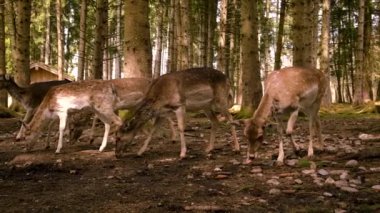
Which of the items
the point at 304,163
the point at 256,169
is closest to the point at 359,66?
the point at 304,163

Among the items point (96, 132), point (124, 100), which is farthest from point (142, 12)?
point (96, 132)

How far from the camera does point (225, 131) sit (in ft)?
45.7

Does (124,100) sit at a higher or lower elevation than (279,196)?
higher

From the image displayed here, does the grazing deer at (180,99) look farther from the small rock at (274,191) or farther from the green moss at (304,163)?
the small rock at (274,191)

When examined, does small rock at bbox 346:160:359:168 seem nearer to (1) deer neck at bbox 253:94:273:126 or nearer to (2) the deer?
(2) the deer

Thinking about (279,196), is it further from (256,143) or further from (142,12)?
(142,12)

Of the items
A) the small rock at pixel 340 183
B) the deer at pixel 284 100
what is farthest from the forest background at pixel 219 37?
the small rock at pixel 340 183

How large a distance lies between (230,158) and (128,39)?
4740mm

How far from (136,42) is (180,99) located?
10.5 ft

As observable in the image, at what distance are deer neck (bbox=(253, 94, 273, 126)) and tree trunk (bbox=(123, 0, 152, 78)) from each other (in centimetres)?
444

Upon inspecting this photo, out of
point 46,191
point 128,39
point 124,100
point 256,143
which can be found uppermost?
point 128,39

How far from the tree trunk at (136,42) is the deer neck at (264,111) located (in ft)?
14.6

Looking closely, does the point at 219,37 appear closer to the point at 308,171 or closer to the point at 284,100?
the point at 284,100

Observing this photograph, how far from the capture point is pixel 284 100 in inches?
336
